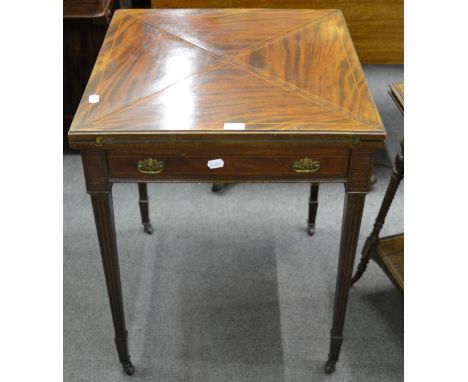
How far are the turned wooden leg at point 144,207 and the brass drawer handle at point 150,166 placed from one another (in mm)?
839

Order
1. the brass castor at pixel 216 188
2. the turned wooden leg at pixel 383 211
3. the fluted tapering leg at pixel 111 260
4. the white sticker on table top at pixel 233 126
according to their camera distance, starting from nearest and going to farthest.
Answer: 1. the white sticker on table top at pixel 233 126
2. the fluted tapering leg at pixel 111 260
3. the turned wooden leg at pixel 383 211
4. the brass castor at pixel 216 188

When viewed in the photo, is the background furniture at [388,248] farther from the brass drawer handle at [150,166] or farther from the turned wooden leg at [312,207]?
the brass drawer handle at [150,166]

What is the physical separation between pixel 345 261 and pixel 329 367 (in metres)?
0.44

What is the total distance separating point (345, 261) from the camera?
1.71m

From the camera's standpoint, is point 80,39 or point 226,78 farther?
point 80,39

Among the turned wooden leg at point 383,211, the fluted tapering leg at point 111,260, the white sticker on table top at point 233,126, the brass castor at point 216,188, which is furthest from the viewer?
the brass castor at point 216,188

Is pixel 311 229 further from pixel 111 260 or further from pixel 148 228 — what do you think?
pixel 111 260

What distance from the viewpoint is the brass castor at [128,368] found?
1947 millimetres

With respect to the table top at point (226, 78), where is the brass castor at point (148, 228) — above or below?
below

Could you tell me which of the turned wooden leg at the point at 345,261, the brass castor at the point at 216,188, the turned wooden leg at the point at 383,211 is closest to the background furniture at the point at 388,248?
the turned wooden leg at the point at 383,211

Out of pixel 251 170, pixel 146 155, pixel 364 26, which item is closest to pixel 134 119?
pixel 146 155

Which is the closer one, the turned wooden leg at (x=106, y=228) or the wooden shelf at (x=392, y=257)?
the turned wooden leg at (x=106, y=228)

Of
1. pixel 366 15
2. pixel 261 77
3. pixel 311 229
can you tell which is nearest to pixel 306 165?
pixel 261 77

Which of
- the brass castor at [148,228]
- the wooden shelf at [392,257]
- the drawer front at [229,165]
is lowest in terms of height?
the brass castor at [148,228]
